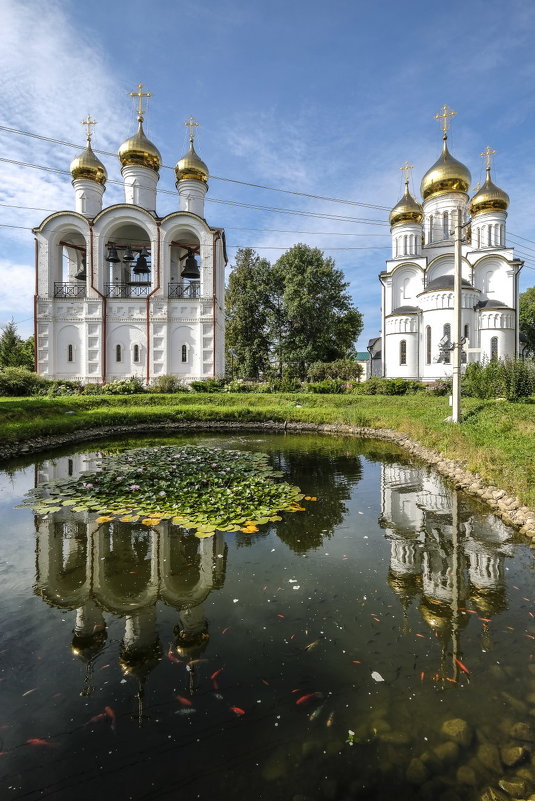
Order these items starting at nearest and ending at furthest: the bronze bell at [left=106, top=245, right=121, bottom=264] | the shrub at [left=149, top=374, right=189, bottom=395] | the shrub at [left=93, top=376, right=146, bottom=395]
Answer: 1. the shrub at [left=93, top=376, right=146, bottom=395]
2. the shrub at [left=149, top=374, right=189, bottom=395]
3. the bronze bell at [left=106, top=245, right=121, bottom=264]

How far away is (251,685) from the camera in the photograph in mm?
2939

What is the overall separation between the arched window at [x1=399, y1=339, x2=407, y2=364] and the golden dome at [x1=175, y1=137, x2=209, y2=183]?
17232 millimetres

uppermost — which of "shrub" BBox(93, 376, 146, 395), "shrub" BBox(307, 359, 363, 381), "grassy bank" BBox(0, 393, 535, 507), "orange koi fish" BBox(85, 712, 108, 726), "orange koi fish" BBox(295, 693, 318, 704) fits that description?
"shrub" BBox(307, 359, 363, 381)

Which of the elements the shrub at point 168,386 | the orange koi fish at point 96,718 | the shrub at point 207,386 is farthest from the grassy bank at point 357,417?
the orange koi fish at point 96,718

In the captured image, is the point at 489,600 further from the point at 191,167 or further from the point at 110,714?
the point at 191,167

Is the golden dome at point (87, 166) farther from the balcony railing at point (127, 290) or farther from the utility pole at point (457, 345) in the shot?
the utility pole at point (457, 345)

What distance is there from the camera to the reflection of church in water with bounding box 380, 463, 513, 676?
388 centimetres

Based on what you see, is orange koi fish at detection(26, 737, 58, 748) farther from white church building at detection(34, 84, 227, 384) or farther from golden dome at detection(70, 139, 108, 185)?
golden dome at detection(70, 139, 108, 185)

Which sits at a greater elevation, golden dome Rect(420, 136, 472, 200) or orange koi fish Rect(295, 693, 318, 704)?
golden dome Rect(420, 136, 472, 200)

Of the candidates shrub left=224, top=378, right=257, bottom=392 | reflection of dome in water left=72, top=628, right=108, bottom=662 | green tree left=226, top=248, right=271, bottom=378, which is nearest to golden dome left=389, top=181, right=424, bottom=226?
green tree left=226, top=248, right=271, bottom=378

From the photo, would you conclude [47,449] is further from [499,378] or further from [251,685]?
[499,378]

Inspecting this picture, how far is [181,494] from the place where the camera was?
22.9 ft

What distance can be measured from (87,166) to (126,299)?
875cm

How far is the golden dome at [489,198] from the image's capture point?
29.4m
